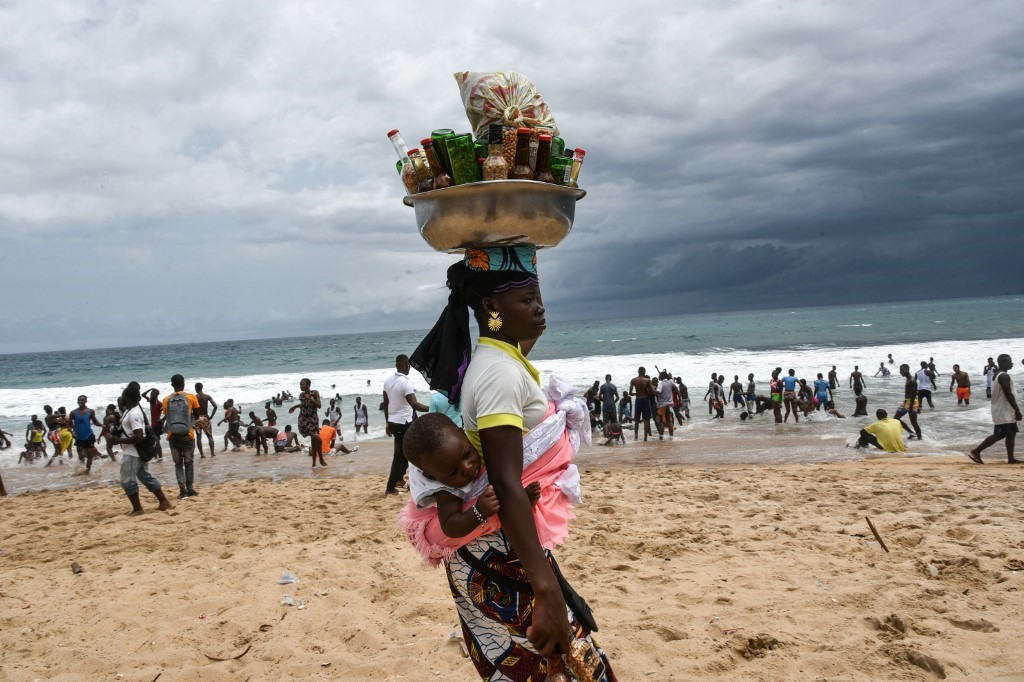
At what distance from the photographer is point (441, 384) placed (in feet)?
6.82

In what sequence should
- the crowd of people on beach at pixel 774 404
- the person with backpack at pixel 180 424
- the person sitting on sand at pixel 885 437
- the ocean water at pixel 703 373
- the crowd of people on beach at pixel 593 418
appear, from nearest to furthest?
1. the person with backpack at pixel 180 424
2. the crowd of people on beach at pixel 593 418
3. the person sitting on sand at pixel 885 437
4. the crowd of people on beach at pixel 774 404
5. the ocean water at pixel 703 373

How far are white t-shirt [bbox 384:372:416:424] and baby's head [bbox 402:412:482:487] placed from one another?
611 centimetres

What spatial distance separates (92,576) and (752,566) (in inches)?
207

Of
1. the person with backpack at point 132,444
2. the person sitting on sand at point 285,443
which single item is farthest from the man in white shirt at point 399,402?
the person sitting on sand at point 285,443

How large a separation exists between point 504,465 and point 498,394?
0.19 meters

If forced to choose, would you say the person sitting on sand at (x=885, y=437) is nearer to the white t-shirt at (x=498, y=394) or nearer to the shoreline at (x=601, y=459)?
the shoreline at (x=601, y=459)

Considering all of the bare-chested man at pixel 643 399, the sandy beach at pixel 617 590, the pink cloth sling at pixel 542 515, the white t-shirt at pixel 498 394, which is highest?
the white t-shirt at pixel 498 394

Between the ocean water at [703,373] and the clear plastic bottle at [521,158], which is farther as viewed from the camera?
the ocean water at [703,373]

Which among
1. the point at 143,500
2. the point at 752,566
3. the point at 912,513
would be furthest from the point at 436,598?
the point at 143,500

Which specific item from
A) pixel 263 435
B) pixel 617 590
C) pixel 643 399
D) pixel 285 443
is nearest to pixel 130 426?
pixel 617 590

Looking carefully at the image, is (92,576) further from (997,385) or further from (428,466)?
(997,385)

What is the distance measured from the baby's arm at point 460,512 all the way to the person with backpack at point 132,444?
680 centimetres

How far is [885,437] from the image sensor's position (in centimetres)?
Answer: 1152

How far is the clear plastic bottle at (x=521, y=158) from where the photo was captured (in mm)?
2072
